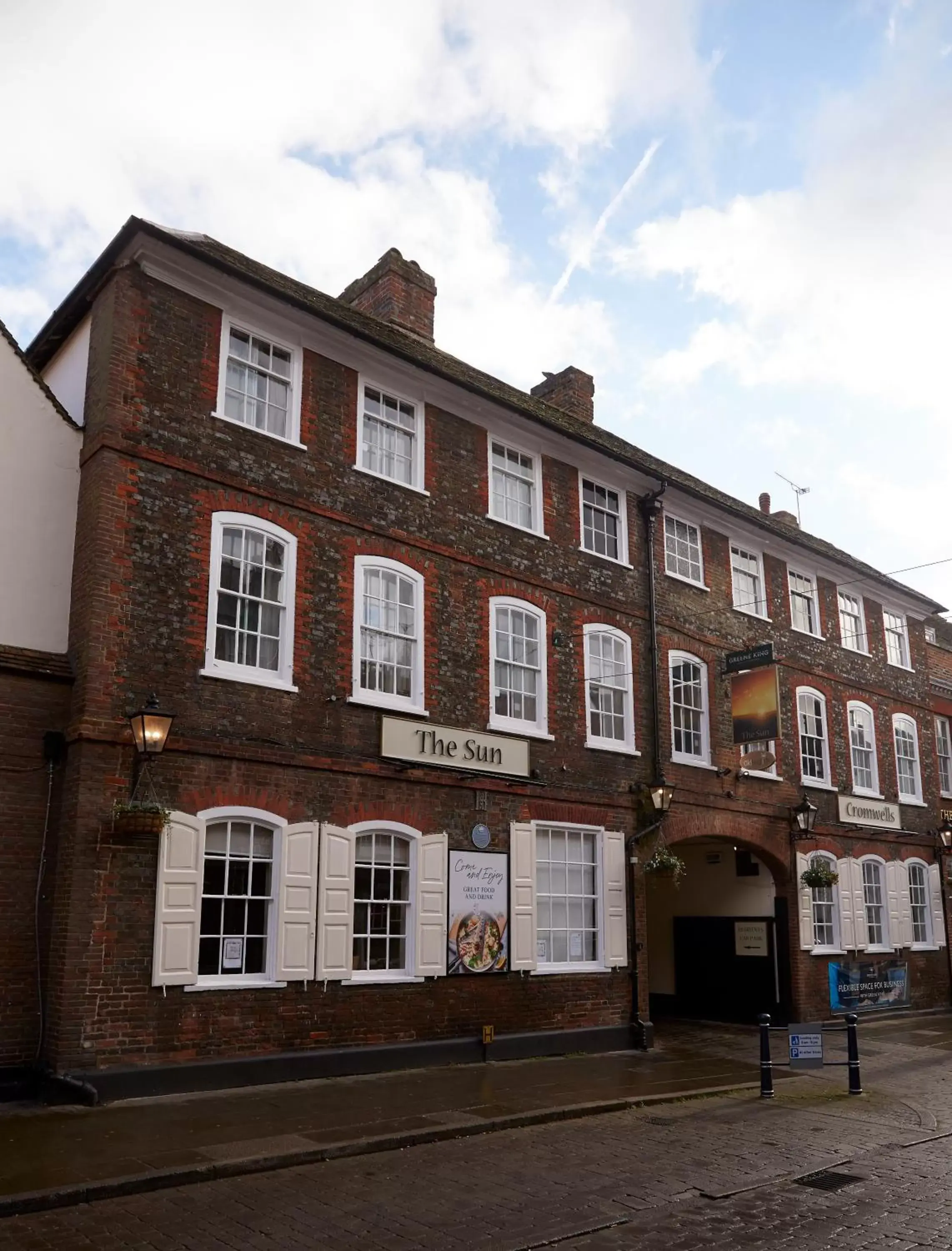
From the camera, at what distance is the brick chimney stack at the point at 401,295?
1792 cm

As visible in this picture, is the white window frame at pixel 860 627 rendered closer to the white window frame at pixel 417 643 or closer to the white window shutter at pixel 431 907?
the white window frame at pixel 417 643

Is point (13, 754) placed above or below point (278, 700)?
below

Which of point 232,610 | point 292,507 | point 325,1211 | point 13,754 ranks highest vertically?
point 292,507

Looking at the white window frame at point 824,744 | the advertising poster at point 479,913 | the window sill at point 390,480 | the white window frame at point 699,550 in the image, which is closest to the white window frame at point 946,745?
the white window frame at point 824,744

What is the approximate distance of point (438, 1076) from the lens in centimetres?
1241

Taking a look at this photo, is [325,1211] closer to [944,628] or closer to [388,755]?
[388,755]

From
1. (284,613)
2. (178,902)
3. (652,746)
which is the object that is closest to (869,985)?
(652,746)

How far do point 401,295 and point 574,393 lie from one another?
440 centimetres

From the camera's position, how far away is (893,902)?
21938 mm

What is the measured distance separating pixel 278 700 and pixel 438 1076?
4.77 m

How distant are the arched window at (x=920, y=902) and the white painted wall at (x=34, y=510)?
18.4 metres

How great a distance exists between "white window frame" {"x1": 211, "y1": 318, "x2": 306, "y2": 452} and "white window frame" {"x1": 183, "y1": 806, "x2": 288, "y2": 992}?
4.61 metres

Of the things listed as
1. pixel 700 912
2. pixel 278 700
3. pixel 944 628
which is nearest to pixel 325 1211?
pixel 278 700

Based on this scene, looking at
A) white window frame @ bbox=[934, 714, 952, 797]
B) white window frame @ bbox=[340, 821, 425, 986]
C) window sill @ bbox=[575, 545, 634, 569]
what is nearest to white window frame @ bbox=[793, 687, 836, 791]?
white window frame @ bbox=[934, 714, 952, 797]
